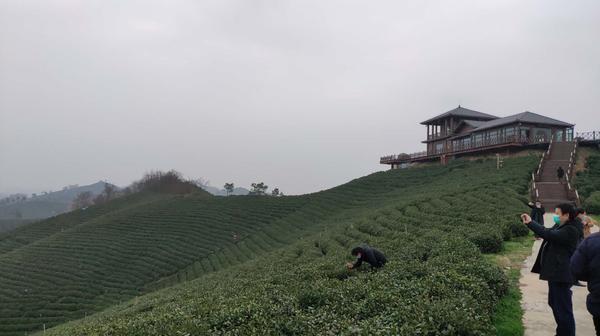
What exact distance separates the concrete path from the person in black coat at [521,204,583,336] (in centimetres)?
87

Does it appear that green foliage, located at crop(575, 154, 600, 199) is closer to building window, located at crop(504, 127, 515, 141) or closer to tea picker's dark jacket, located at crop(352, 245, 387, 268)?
building window, located at crop(504, 127, 515, 141)

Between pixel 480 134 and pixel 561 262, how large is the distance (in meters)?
45.7

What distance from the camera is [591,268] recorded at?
4.86m

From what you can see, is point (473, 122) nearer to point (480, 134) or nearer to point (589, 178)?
point (480, 134)

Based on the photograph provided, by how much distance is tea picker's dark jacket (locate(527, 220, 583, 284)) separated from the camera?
18.1ft

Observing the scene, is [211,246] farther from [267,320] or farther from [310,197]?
[267,320]

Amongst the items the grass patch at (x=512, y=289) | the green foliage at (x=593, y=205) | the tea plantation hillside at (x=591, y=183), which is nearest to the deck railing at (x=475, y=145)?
the tea plantation hillside at (x=591, y=183)

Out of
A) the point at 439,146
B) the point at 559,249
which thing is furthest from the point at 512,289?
the point at 439,146

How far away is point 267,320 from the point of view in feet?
18.7

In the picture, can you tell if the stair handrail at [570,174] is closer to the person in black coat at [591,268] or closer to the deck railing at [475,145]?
the deck railing at [475,145]

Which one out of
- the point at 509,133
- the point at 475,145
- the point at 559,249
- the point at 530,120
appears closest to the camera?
the point at 559,249

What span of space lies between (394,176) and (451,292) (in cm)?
4130

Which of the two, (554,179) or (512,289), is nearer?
(512,289)

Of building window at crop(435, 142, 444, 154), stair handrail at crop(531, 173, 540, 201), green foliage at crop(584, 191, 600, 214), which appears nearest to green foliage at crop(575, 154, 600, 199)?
stair handrail at crop(531, 173, 540, 201)
